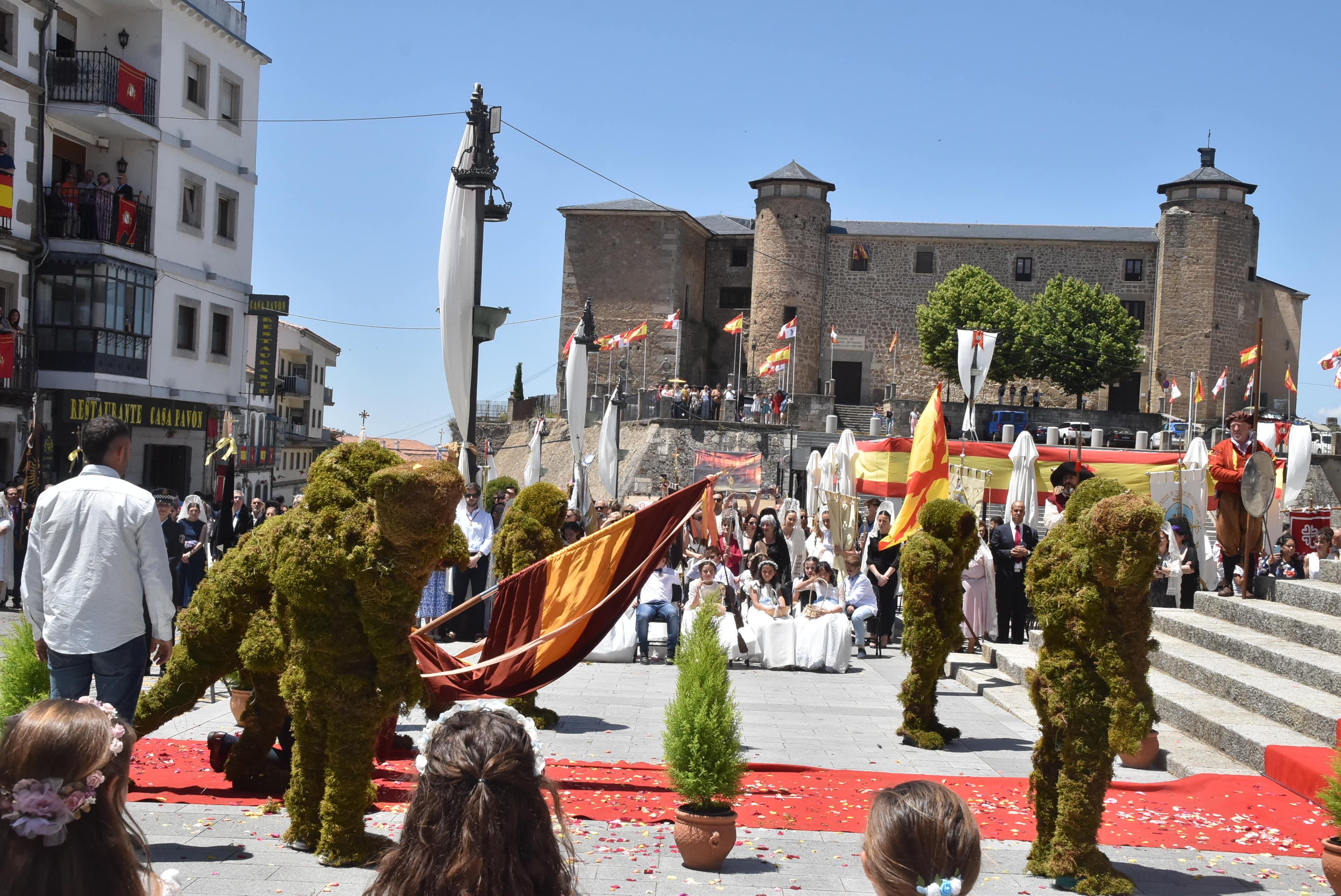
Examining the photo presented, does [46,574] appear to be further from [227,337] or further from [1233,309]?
[1233,309]

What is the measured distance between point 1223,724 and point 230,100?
26548mm

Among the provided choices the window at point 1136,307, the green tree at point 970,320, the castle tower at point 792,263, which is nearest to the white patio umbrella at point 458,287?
the green tree at point 970,320

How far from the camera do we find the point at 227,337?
2919 centimetres

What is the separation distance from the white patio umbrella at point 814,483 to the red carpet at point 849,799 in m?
18.2

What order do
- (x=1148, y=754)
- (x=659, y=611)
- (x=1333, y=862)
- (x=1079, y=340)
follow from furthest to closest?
(x=1079, y=340), (x=659, y=611), (x=1148, y=754), (x=1333, y=862)

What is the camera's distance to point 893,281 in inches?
2621

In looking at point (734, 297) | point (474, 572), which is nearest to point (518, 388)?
point (734, 297)

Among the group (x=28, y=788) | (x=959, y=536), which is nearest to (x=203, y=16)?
(x=959, y=536)

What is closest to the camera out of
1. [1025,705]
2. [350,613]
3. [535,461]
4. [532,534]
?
[350,613]

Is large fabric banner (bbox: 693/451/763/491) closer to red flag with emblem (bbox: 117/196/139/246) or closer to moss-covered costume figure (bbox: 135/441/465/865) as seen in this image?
red flag with emblem (bbox: 117/196/139/246)

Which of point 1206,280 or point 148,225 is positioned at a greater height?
point 1206,280

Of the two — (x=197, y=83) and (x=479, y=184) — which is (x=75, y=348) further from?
(x=479, y=184)

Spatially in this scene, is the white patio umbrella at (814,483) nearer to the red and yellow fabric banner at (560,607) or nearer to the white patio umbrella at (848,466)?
the white patio umbrella at (848,466)

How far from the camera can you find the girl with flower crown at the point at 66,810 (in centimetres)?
265
